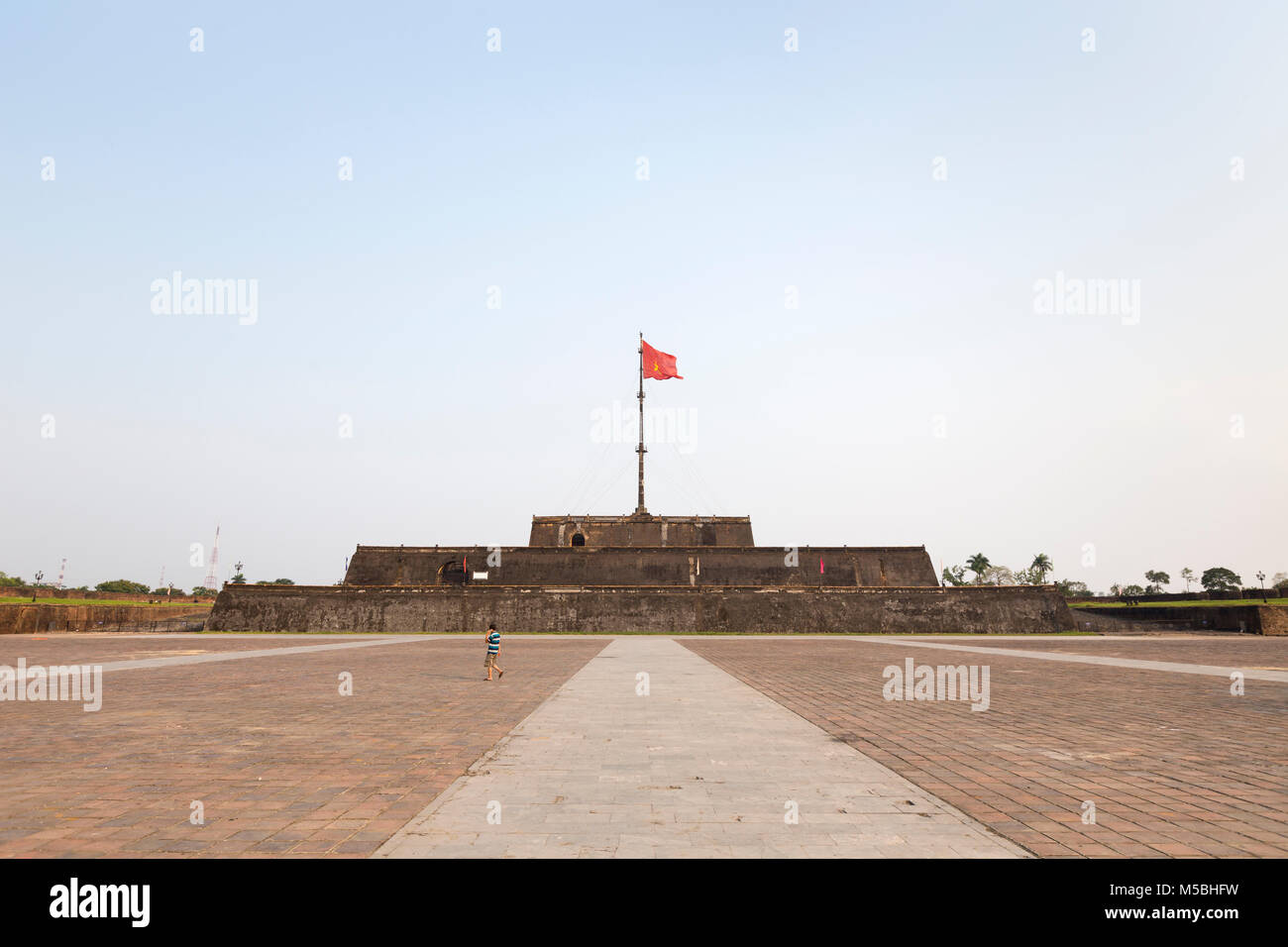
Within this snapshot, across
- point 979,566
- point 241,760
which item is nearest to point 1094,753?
point 241,760

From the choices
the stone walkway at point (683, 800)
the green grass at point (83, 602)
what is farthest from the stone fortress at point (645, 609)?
the stone walkway at point (683, 800)

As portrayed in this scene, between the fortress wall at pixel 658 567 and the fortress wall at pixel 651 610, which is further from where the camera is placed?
the fortress wall at pixel 658 567

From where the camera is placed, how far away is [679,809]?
4.47 m

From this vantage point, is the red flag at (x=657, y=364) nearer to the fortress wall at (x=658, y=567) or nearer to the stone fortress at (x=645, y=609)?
the fortress wall at (x=658, y=567)

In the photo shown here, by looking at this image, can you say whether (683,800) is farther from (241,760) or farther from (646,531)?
(646,531)

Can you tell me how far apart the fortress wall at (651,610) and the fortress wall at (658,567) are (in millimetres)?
5723

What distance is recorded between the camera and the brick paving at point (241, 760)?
13.1 feet

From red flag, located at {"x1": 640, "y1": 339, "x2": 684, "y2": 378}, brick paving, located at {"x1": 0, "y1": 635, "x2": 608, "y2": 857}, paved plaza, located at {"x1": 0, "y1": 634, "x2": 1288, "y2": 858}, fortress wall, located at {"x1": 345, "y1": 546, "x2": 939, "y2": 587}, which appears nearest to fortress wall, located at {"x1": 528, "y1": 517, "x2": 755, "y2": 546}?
fortress wall, located at {"x1": 345, "y1": 546, "x2": 939, "y2": 587}

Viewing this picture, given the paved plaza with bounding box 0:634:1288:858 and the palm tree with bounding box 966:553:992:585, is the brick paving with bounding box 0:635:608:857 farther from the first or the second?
the palm tree with bounding box 966:553:992:585

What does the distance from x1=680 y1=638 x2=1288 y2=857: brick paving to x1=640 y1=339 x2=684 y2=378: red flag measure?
3454cm

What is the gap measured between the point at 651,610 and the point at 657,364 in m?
18.2
